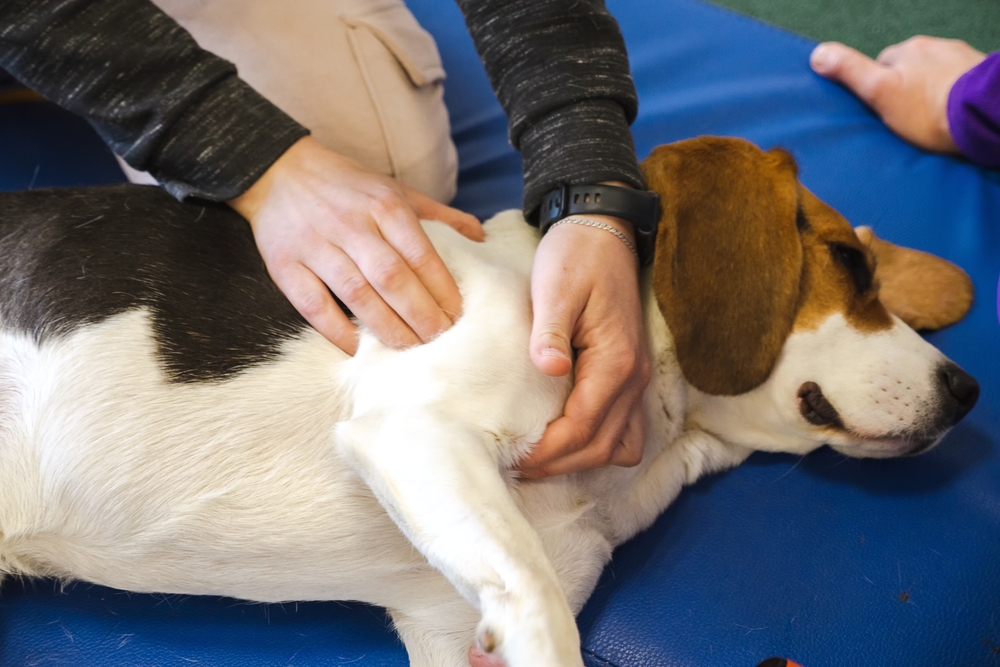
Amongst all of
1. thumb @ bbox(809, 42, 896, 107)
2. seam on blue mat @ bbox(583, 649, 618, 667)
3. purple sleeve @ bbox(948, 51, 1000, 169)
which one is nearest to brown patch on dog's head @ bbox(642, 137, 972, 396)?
seam on blue mat @ bbox(583, 649, 618, 667)

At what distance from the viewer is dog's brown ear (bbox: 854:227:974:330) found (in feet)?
4.77

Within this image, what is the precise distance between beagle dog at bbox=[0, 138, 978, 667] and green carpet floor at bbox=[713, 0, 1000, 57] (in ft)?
6.30

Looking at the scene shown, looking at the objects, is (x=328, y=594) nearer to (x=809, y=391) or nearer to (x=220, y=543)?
(x=220, y=543)

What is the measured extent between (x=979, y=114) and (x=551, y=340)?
1.54 metres

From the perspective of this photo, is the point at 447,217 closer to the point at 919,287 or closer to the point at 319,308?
the point at 319,308

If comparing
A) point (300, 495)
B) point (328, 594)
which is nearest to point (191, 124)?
point (300, 495)

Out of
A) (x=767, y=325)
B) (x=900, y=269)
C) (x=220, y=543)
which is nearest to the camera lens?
(x=220, y=543)

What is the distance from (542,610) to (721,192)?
715 mm

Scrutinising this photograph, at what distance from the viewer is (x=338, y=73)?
64.5 inches

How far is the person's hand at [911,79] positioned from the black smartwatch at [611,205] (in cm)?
118

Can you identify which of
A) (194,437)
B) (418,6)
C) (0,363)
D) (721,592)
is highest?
(418,6)

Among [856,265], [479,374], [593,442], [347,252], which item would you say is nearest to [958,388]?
[856,265]

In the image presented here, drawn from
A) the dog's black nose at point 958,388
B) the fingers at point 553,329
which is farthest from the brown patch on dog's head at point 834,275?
the fingers at point 553,329

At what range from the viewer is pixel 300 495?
40.4 inches
